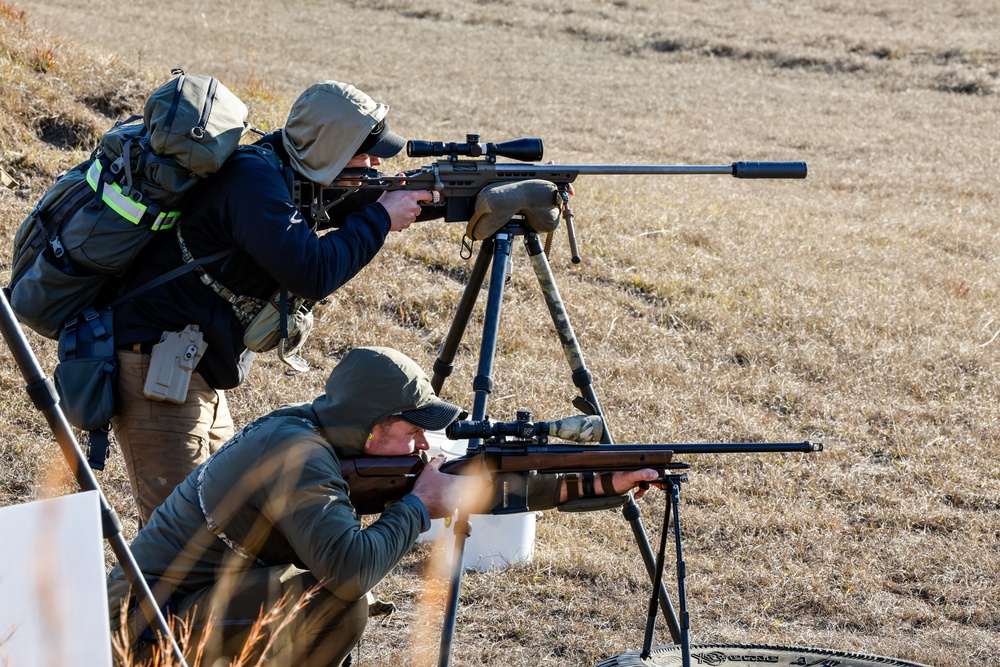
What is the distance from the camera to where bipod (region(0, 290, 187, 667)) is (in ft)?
8.59

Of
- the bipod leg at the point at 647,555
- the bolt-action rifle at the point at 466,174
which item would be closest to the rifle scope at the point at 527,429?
the bipod leg at the point at 647,555

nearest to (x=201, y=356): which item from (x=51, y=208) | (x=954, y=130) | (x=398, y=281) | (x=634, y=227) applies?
(x=51, y=208)

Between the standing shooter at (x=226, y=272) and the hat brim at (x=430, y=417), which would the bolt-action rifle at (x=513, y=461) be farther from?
the standing shooter at (x=226, y=272)

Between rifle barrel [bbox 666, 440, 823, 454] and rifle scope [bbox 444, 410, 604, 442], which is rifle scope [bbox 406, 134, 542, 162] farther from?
rifle barrel [bbox 666, 440, 823, 454]

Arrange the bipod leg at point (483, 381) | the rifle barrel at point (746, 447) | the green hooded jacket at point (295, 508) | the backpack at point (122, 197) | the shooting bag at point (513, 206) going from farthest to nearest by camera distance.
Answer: the shooting bag at point (513, 206), the bipod leg at point (483, 381), the backpack at point (122, 197), the rifle barrel at point (746, 447), the green hooded jacket at point (295, 508)

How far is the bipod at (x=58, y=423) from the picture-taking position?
8.59ft

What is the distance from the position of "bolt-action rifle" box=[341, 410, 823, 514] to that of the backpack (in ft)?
3.79

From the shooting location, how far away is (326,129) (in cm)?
427

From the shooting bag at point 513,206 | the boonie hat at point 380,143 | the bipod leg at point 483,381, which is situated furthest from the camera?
the shooting bag at point 513,206

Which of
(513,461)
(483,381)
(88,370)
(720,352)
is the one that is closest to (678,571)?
(513,461)

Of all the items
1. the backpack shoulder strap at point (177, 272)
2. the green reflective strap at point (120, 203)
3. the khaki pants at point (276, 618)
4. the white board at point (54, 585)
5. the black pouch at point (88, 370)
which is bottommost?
the white board at point (54, 585)

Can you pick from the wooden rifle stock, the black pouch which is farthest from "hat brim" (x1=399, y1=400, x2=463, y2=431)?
the black pouch

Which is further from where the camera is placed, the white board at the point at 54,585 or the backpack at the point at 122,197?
the backpack at the point at 122,197

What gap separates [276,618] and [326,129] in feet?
5.94
